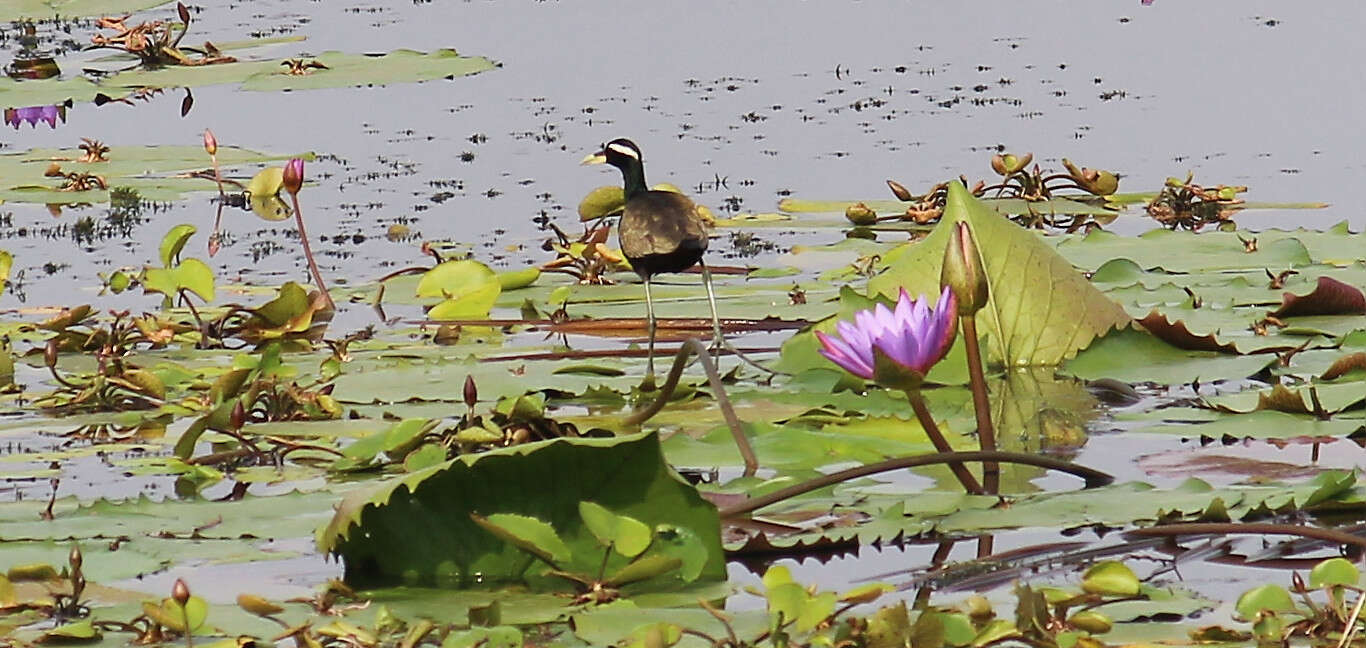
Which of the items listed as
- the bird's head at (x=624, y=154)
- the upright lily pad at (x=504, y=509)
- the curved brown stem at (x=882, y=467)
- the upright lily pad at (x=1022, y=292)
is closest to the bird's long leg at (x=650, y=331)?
the upright lily pad at (x=1022, y=292)

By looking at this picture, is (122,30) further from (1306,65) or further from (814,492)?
(814,492)

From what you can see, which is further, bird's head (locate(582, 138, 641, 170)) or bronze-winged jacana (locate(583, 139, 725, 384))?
bird's head (locate(582, 138, 641, 170))

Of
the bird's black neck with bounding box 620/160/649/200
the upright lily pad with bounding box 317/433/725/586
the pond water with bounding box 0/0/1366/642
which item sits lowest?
the pond water with bounding box 0/0/1366/642

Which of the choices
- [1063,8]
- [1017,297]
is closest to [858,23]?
[1063,8]

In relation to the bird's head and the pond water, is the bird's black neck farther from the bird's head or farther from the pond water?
the pond water

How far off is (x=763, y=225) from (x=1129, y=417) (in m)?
2.86

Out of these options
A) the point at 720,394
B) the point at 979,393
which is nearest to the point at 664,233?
the point at 720,394

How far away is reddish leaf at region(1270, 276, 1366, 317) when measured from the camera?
471 centimetres

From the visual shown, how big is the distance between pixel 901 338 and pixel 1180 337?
1.50 metres

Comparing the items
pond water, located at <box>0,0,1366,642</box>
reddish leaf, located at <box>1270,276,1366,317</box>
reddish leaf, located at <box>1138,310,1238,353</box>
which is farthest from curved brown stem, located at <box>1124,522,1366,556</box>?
reddish leaf, located at <box>1270,276,1366,317</box>

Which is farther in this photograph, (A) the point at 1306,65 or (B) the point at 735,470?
(A) the point at 1306,65

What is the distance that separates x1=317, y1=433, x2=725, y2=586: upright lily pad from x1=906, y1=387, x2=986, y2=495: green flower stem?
0.36m

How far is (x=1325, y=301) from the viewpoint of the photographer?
472cm

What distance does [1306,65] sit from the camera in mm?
10234
